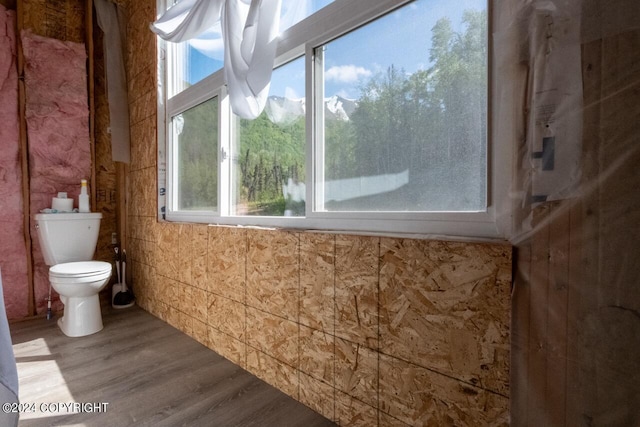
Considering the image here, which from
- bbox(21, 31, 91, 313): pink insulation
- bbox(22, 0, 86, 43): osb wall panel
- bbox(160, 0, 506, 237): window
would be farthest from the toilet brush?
bbox(22, 0, 86, 43): osb wall panel

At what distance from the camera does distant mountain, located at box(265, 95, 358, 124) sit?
1.27m

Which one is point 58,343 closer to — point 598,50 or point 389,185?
point 389,185

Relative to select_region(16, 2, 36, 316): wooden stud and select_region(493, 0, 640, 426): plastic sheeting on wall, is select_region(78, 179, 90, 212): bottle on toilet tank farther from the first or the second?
select_region(493, 0, 640, 426): plastic sheeting on wall

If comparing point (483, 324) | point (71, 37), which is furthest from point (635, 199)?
point (71, 37)

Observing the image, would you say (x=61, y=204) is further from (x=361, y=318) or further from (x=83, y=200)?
(x=361, y=318)

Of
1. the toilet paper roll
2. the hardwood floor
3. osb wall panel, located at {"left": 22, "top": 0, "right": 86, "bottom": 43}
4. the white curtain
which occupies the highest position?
osb wall panel, located at {"left": 22, "top": 0, "right": 86, "bottom": 43}

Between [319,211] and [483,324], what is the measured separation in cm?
75

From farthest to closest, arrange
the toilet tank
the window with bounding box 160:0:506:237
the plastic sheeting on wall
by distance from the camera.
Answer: the toilet tank, the window with bounding box 160:0:506:237, the plastic sheeting on wall

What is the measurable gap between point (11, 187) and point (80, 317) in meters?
1.18

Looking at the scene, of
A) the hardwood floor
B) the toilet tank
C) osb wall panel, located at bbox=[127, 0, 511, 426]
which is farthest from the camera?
the toilet tank

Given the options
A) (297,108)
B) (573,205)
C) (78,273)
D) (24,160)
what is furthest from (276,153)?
(24,160)

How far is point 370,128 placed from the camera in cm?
119

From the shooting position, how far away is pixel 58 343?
1858 mm

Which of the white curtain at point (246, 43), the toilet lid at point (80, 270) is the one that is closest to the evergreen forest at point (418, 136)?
the white curtain at point (246, 43)
